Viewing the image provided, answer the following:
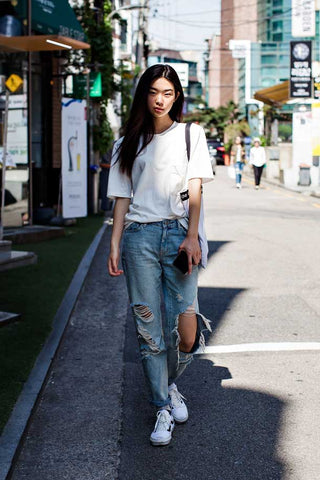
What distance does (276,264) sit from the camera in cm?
1128

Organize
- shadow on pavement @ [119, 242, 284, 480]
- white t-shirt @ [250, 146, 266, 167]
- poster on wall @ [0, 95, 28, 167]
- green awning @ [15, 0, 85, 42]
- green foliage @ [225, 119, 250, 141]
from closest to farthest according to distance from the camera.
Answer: shadow on pavement @ [119, 242, 284, 480] → poster on wall @ [0, 95, 28, 167] → green awning @ [15, 0, 85, 42] → white t-shirt @ [250, 146, 266, 167] → green foliage @ [225, 119, 250, 141]

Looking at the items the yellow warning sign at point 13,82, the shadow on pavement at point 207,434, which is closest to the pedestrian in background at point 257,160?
the yellow warning sign at point 13,82

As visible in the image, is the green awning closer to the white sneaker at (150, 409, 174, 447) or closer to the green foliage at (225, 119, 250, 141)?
the white sneaker at (150, 409, 174, 447)

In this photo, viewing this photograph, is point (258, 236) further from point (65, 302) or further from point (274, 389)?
point (274, 389)

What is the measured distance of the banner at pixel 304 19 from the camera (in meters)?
60.6

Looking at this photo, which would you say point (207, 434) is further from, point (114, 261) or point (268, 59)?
point (268, 59)

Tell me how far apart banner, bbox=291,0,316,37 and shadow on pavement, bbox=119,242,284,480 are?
5802 centimetres

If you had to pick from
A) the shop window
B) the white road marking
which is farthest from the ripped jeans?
the shop window

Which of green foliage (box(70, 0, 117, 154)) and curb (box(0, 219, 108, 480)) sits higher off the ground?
green foliage (box(70, 0, 117, 154))

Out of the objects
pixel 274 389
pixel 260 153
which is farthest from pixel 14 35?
pixel 260 153

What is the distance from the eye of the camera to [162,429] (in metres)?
4.29

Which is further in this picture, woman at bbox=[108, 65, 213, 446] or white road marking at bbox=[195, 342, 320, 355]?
white road marking at bbox=[195, 342, 320, 355]

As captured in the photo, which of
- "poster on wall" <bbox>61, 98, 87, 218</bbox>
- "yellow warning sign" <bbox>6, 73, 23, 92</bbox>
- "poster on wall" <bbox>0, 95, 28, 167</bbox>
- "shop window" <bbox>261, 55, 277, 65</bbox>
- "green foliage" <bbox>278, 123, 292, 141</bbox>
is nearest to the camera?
"yellow warning sign" <bbox>6, 73, 23, 92</bbox>

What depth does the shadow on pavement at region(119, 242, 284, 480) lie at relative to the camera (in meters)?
3.95
